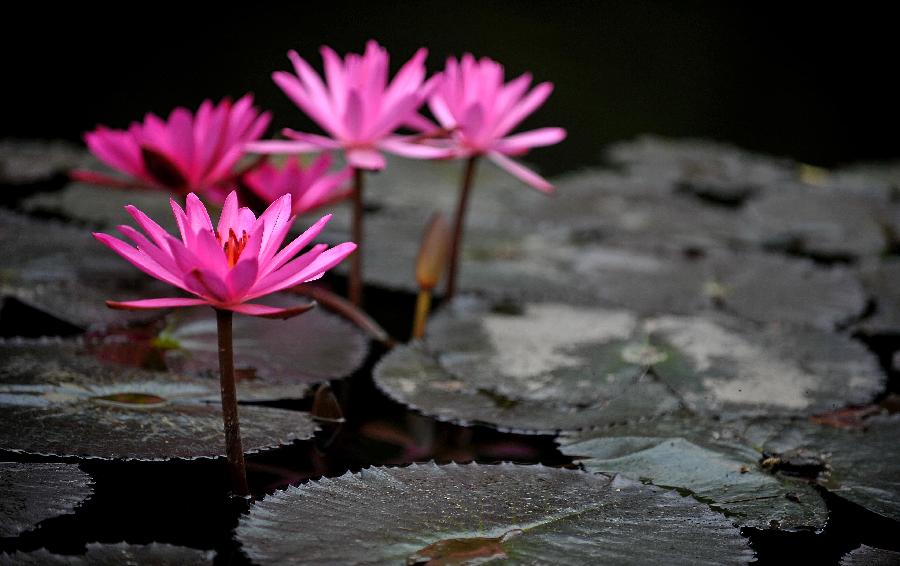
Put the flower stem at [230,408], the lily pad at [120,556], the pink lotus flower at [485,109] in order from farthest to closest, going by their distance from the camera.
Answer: the pink lotus flower at [485,109]
the flower stem at [230,408]
the lily pad at [120,556]

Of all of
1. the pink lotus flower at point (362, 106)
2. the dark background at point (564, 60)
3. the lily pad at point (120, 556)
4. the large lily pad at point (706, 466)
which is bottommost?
the lily pad at point (120, 556)

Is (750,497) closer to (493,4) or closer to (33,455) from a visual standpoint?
(33,455)

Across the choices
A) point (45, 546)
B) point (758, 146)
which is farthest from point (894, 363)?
point (758, 146)

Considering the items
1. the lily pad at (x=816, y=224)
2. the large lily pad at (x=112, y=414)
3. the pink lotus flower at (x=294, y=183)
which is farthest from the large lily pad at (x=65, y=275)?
the lily pad at (x=816, y=224)

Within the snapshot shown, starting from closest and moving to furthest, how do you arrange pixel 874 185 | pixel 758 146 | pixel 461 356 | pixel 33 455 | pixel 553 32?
pixel 33 455
pixel 461 356
pixel 874 185
pixel 758 146
pixel 553 32

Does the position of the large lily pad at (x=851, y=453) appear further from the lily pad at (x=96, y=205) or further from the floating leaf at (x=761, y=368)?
the lily pad at (x=96, y=205)

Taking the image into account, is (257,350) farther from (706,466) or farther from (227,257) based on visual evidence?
(706,466)

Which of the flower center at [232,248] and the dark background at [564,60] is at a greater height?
the dark background at [564,60]

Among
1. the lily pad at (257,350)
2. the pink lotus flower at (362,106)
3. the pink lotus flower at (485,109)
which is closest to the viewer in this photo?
the lily pad at (257,350)
